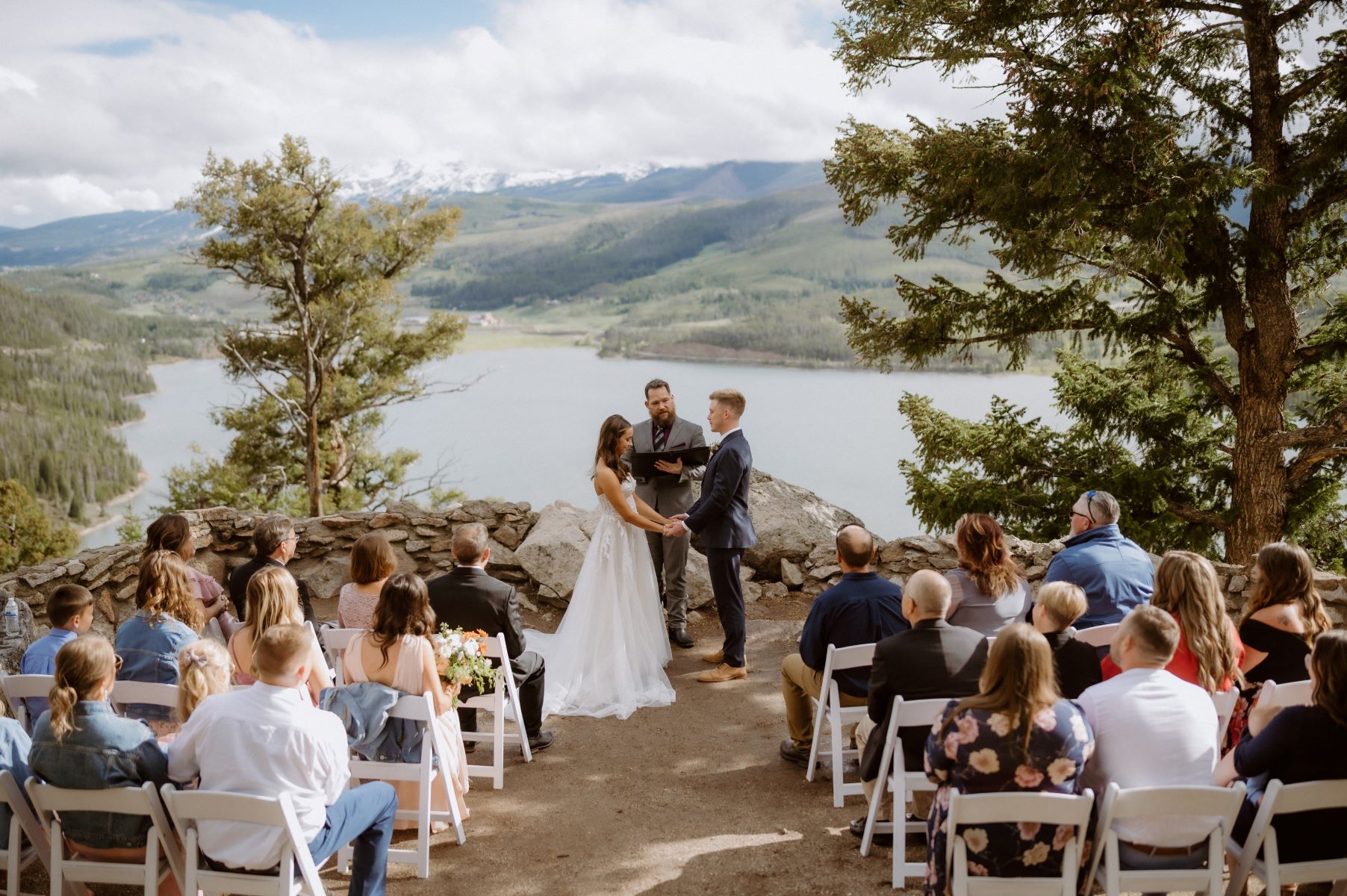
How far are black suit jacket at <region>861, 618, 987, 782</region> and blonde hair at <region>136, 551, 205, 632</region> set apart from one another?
2.90m

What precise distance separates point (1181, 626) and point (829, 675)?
1.40 metres

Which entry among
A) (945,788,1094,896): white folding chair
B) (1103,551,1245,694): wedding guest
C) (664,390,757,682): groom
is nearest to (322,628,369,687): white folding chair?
(664,390,757,682): groom

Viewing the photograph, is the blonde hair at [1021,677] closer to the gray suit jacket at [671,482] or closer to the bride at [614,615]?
the bride at [614,615]

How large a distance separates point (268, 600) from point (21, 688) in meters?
1.09

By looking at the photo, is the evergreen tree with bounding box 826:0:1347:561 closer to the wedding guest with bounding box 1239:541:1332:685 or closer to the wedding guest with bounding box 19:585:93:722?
the wedding guest with bounding box 1239:541:1332:685

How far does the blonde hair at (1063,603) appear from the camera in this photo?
3.51 metres

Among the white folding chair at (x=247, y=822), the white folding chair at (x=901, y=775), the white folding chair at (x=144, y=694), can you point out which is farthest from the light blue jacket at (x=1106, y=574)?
the white folding chair at (x=144, y=694)

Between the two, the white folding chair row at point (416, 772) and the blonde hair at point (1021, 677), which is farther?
the white folding chair row at point (416, 772)

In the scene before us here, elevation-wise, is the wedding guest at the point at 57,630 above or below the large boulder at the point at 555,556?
above

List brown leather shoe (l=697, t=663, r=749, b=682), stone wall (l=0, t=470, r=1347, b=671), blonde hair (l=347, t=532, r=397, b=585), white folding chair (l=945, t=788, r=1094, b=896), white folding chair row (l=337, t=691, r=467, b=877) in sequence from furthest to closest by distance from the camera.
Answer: stone wall (l=0, t=470, r=1347, b=671), brown leather shoe (l=697, t=663, r=749, b=682), blonde hair (l=347, t=532, r=397, b=585), white folding chair row (l=337, t=691, r=467, b=877), white folding chair (l=945, t=788, r=1094, b=896)

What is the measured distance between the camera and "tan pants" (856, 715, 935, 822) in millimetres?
3833

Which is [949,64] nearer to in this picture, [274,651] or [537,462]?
[274,651]

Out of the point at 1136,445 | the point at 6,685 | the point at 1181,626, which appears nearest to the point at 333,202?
the point at 1136,445

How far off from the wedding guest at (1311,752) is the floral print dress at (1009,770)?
1.88 feet
